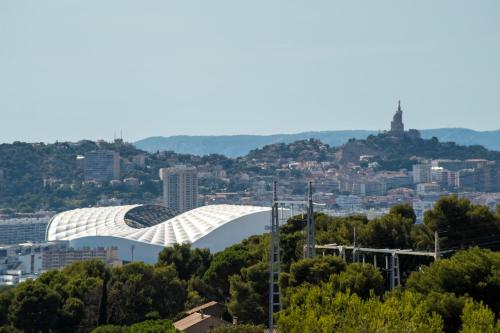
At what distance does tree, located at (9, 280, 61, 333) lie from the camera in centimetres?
3212

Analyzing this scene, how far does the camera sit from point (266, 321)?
100 feet

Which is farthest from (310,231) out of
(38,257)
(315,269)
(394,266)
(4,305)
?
(38,257)

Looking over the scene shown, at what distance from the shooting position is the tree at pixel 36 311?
32125 mm

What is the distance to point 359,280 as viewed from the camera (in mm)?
24594

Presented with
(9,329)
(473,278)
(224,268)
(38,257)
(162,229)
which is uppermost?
(473,278)

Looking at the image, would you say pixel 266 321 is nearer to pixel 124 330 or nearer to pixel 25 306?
pixel 124 330

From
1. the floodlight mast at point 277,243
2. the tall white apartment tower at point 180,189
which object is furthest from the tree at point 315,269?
the tall white apartment tower at point 180,189

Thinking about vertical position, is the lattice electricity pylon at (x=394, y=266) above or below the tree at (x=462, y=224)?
below

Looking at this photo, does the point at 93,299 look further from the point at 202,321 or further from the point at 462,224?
the point at 462,224

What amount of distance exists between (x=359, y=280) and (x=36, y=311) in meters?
10.7

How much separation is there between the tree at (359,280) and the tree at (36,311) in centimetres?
985

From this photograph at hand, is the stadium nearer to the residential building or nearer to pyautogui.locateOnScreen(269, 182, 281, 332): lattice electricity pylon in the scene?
the residential building

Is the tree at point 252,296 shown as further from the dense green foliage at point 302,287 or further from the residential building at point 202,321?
the residential building at point 202,321

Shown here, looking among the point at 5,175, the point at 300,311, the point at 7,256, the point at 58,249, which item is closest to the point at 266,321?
the point at 300,311
